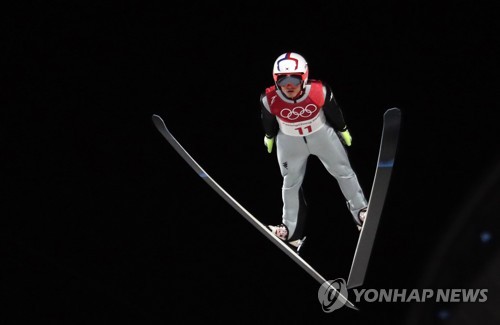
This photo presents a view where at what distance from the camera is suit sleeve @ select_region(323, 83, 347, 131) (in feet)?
14.1

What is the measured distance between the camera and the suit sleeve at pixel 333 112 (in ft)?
14.1

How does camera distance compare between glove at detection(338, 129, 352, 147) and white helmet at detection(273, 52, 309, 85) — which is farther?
glove at detection(338, 129, 352, 147)

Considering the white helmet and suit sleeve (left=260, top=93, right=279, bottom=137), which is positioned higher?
the white helmet

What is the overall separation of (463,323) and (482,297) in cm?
22

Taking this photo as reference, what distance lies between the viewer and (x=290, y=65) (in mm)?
4094

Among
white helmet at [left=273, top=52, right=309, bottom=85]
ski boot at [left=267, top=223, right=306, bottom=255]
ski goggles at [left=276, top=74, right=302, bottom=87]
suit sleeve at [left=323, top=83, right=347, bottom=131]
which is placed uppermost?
white helmet at [left=273, top=52, right=309, bottom=85]

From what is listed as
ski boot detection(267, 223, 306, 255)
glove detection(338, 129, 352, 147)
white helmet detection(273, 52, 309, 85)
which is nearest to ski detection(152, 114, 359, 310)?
ski boot detection(267, 223, 306, 255)

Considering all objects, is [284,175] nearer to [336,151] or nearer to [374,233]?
[336,151]

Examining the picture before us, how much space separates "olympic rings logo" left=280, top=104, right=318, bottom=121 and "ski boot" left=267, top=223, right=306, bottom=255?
0.91 m

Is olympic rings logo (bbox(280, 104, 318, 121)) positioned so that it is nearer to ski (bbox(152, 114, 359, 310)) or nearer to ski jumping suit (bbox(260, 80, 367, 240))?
ski jumping suit (bbox(260, 80, 367, 240))

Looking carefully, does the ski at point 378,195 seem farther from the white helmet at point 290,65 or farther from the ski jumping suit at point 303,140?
the white helmet at point 290,65

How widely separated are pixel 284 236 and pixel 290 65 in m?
1.34

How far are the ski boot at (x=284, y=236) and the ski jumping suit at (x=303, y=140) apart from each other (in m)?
0.03

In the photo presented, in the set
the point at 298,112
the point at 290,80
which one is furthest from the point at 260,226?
the point at 290,80
